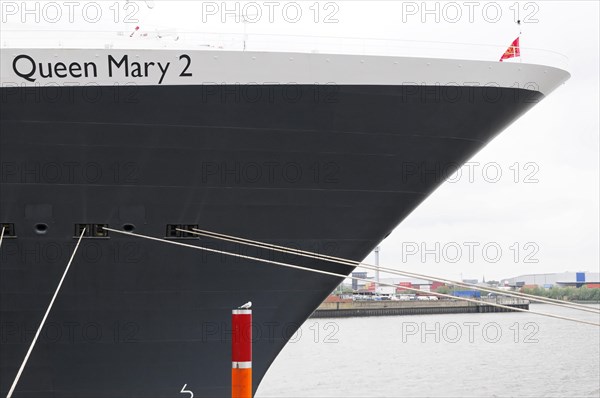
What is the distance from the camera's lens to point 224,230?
10.5m

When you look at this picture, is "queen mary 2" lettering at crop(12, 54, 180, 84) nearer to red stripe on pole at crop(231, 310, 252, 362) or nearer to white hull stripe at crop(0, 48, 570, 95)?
white hull stripe at crop(0, 48, 570, 95)

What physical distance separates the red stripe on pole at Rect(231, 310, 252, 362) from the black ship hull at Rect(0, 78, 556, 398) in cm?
521

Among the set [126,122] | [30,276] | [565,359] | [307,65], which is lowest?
[565,359]

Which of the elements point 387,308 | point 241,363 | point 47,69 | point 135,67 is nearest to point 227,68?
point 135,67

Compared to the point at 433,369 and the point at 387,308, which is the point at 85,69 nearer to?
the point at 433,369

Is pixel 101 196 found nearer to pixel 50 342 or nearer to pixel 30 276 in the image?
pixel 30 276

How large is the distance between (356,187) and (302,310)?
1.96m

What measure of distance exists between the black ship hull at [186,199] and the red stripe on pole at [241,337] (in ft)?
17.1

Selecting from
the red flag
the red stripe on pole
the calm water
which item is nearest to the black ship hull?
the red flag

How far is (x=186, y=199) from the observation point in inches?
404

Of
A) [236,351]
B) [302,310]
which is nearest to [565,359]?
[302,310]

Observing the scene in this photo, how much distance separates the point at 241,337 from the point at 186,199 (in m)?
5.44

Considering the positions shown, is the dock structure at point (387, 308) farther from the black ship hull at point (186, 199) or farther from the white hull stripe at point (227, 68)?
the white hull stripe at point (227, 68)

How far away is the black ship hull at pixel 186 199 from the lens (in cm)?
988
